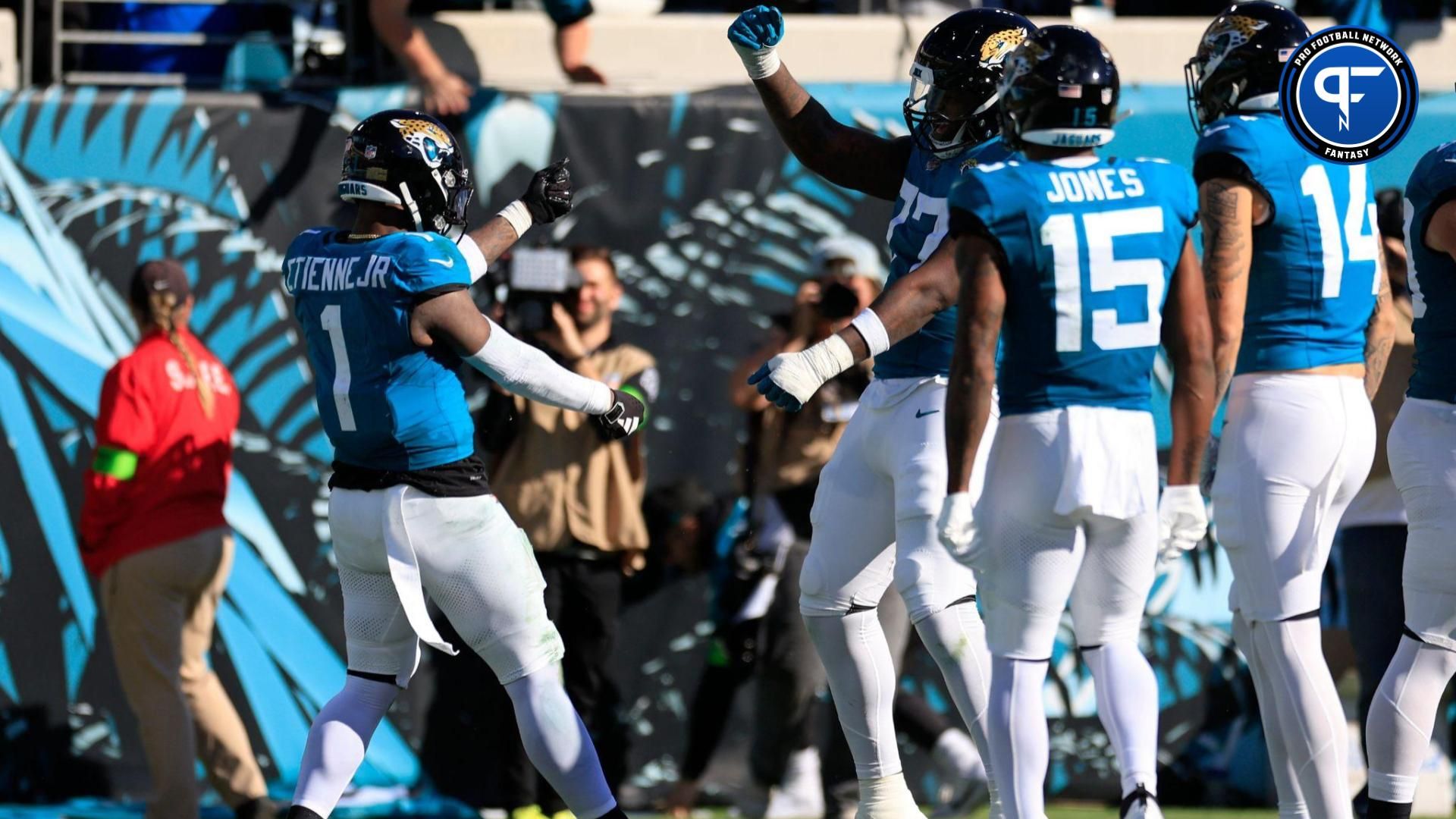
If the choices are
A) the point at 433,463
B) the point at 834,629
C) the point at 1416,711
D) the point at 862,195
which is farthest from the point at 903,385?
the point at 862,195

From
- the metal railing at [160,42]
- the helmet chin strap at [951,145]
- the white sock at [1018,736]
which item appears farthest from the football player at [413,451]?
the metal railing at [160,42]

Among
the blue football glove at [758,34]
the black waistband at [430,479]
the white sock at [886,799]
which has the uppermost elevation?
the blue football glove at [758,34]

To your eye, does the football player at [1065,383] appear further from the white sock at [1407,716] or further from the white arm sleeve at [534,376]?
the white arm sleeve at [534,376]

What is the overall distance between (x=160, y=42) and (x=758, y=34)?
3.48 m

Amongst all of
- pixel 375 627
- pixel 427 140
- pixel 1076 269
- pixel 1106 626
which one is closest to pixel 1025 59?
pixel 1076 269

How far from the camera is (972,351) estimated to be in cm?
405

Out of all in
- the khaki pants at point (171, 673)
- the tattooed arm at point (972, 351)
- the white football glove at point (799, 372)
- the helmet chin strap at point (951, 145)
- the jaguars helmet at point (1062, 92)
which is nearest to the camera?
the tattooed arm at point (972, 351)

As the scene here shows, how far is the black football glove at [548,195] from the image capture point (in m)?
5.33

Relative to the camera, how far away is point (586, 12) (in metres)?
7.55

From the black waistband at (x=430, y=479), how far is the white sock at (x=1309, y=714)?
193 cm

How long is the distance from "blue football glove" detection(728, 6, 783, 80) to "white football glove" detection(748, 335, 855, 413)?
101 centimetres

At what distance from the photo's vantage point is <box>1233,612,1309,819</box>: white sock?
182 inches

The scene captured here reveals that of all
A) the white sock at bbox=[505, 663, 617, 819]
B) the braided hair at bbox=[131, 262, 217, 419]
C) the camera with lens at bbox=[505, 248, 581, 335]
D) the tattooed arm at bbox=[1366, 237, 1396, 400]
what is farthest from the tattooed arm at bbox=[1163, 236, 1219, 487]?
the braided hair at bbox=[131, 262, 217, 419]

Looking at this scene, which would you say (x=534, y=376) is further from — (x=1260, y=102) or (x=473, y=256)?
(x=1260, y=102)
